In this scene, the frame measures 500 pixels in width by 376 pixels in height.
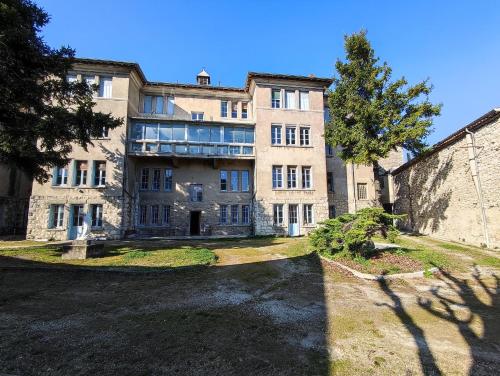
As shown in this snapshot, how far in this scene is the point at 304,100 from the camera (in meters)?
23.2

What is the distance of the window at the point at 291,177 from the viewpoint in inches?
871

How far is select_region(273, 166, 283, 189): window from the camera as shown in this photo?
72.0ft

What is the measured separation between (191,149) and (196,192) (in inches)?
156

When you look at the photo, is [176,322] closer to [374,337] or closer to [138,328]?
[138,328]

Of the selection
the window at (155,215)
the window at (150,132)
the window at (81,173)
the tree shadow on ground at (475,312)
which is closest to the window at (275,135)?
the window at (150,132)

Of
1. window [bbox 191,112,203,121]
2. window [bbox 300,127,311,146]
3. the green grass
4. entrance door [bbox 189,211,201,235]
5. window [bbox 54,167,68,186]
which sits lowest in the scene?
the green grass

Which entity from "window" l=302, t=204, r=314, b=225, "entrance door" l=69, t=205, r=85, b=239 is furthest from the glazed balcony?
"window" l=302, t=204, r=314, b=225

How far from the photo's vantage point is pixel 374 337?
4.55 metres

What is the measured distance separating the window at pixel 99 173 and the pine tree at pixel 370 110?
17.5 meters

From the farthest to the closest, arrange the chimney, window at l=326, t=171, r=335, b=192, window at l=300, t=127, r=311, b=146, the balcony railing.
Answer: the chimney
window at l=326, t=171, r=335, b=192
window at l=300, t=127, r=311, b=146
the balcony railing

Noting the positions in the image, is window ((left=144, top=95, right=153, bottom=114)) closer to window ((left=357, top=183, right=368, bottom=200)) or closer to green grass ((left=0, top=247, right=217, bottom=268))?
green grass ((left=0, top=247, right=217, bottom=268))

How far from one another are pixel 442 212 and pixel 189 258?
16.8 meters

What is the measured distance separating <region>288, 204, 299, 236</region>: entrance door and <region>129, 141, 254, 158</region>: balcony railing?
18.5 ft

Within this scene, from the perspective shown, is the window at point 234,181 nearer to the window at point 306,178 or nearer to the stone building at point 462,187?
the window at point 306,178
